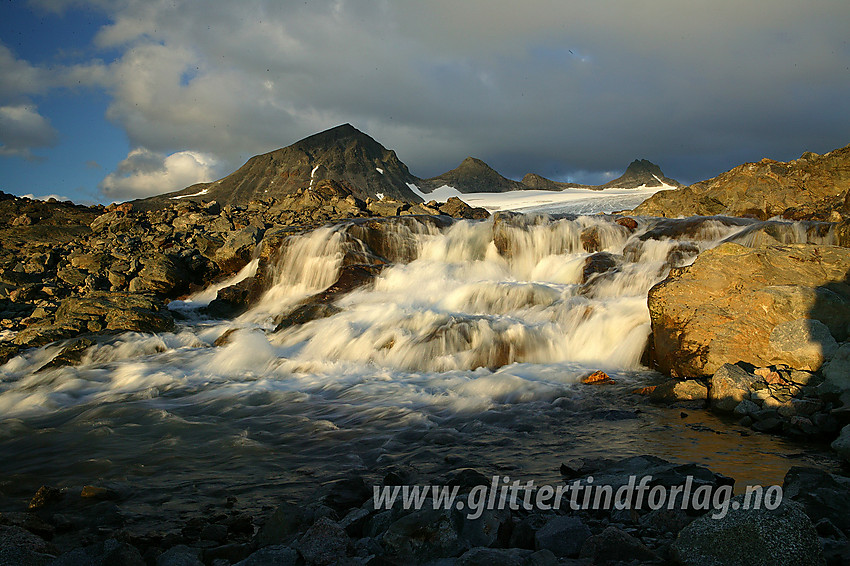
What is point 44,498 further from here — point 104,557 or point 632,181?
point 632,181

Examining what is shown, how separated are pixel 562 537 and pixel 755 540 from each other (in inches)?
31.4

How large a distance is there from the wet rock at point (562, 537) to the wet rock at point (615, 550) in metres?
0.07

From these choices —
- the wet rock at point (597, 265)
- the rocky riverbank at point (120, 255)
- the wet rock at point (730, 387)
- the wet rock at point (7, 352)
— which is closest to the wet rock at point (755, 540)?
the wet rock at point (730, 387)

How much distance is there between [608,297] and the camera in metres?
9.95

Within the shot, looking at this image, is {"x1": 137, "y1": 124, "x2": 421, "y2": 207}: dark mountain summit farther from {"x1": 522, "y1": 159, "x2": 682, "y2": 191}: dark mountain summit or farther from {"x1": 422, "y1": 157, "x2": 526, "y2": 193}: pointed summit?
{"x1": 522, "y1": 159, "x2": 682, "y2": 191}: dark mountain summit

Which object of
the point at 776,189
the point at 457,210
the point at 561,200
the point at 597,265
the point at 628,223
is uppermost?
the point at 561,200

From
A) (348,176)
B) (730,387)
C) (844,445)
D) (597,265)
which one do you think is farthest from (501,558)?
(348,176)

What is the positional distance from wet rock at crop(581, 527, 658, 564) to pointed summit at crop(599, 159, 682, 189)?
90.8m

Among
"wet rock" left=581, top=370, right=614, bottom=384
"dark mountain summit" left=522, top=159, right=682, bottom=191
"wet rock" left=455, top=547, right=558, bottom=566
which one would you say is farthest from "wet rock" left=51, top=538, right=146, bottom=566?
"dark mountain summit" left=522, top=159, right=682, bottom=191

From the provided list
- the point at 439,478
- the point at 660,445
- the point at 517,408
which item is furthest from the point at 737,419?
the point at 439,478

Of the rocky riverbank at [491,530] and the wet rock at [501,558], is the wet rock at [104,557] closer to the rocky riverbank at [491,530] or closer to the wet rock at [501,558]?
the rocky riverbank at [491,530]

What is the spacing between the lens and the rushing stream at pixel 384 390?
4180 mm

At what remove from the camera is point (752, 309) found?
630 centimetres

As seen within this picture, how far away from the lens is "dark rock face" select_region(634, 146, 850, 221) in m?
21.1
